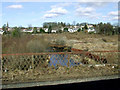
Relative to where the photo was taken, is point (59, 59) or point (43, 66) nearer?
point (59, 59)

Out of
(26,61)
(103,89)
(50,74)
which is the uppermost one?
(26,61)

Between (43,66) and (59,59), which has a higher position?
(59,59)

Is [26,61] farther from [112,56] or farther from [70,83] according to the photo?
[112,56]

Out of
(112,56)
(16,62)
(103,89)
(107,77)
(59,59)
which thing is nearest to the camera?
(103,89)

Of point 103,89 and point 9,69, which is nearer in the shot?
point 103,89

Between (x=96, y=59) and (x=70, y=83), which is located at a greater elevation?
(x=96, y=59)

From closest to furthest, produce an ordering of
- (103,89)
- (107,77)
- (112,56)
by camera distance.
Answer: (103,89) < (107,77) < (112,56)

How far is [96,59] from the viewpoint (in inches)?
220

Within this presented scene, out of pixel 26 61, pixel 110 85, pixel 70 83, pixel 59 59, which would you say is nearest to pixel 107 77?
pixel 110 85

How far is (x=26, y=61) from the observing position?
5.11 metres

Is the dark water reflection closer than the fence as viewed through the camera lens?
No

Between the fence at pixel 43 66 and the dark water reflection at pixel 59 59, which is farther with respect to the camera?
the dark water reflection at pixel 59 59

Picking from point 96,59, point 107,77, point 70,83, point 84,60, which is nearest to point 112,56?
point 96,59

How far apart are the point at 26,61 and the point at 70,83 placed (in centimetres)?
193
